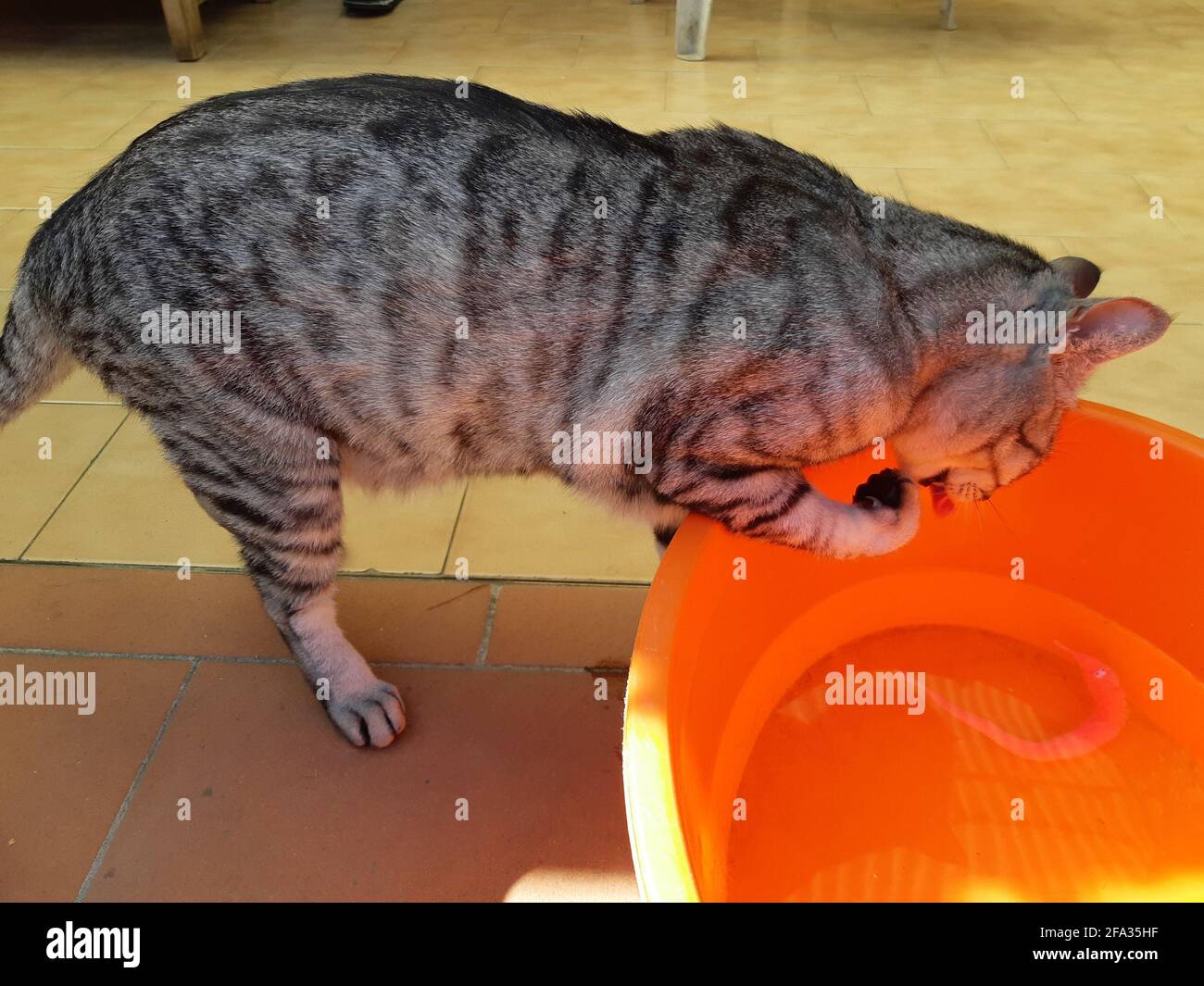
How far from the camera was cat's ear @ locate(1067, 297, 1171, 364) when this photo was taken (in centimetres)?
159

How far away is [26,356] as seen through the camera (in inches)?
74.6

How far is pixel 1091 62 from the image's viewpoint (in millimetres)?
5289

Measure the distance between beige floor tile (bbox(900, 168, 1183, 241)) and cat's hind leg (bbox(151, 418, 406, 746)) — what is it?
281 cm

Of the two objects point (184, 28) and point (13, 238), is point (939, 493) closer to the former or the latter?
point (13, 238)

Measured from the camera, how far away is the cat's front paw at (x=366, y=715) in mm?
2004

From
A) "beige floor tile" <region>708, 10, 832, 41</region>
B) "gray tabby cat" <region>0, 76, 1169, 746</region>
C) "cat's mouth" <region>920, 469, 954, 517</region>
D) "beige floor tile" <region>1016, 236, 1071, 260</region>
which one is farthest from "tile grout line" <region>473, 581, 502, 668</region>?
"beige floor tile" <region>708, 10, 832, 41</region>

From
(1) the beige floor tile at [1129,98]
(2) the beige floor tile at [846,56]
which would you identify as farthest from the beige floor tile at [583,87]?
(1) the beige floor tile at [1129,98]

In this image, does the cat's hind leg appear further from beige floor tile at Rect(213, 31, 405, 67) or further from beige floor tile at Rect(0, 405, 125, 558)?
beige floor tile at Rect(213, 31, 405, 67)

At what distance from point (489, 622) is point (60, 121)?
360 centimetres

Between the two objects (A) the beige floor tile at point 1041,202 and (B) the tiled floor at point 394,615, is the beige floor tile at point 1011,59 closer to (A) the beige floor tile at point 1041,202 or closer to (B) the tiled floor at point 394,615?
(B) the tiled floor at point 394,615

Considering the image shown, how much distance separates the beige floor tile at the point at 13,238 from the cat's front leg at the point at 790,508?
2682 millimetres

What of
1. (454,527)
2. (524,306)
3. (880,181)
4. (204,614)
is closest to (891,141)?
(880,181)

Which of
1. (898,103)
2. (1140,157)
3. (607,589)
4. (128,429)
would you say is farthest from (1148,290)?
A: (128,429)
